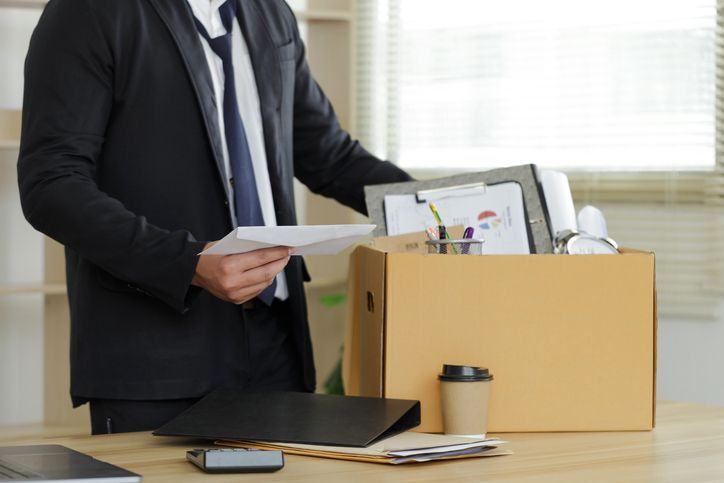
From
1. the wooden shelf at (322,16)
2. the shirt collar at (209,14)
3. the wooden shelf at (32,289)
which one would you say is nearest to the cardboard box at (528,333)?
the shirt collar at (209,14)

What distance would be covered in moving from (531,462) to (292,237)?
395 mm

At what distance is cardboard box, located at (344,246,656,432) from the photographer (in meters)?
1.30

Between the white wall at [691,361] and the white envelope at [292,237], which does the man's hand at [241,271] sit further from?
the white wall at [691,361]

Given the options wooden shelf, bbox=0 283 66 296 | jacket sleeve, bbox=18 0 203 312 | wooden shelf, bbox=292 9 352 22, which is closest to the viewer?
jacket sleeve, bbox=18 0 203 312

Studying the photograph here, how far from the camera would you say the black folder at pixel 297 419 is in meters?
1.16

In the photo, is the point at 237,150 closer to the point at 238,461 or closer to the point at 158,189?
the point at 158,189

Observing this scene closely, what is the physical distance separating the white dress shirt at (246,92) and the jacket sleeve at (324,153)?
0.21 metres

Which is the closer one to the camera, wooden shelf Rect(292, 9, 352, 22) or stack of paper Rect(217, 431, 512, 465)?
stack of paper Rect(217, 431, 512, 465)

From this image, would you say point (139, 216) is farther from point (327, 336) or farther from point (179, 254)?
point (327, 336)

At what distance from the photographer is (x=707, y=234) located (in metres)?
2.54

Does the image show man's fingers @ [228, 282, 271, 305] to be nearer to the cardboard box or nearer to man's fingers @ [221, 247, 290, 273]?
man's fingers @ [221, 247, 290, 273]

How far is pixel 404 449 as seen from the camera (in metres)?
1.13

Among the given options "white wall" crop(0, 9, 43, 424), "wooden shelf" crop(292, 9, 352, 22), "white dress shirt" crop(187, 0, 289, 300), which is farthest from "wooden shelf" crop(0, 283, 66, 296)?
"white dress shirt" crop(187, 0, 289, 300)

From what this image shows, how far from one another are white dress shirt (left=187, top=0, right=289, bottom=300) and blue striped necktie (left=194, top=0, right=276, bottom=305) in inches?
0.5
